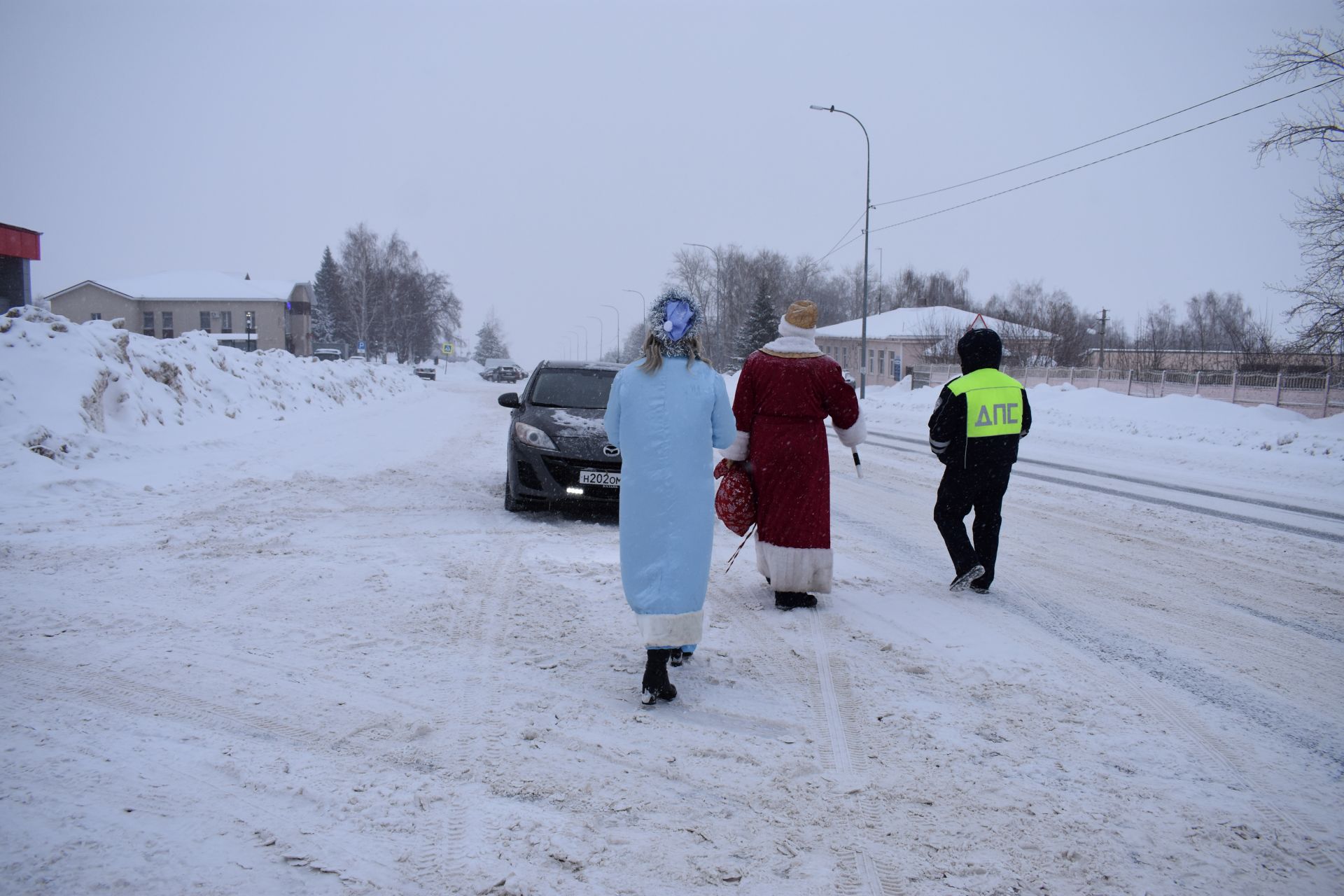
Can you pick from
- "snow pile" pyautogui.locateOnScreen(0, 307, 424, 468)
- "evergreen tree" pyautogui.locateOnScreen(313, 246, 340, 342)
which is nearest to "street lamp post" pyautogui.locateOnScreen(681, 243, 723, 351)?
"evergreen tree" pyautogui.locateOnScreen(313, 246, 340, 342)

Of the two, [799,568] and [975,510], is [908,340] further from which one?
[799,568]

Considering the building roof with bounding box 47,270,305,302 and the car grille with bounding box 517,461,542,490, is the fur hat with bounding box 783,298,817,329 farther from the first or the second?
the building roof with bounding box 47,270,305,302

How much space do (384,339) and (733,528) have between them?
3080 inches

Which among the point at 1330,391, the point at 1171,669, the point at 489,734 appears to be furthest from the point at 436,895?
the point at 1330,391

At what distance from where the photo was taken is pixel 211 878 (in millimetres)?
2342

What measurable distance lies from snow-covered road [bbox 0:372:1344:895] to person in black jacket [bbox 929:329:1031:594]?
33 cm

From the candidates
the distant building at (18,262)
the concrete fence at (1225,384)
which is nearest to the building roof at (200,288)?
the distant building at (18,262)

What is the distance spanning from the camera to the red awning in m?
33.7

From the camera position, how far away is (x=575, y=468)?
25.0 feet

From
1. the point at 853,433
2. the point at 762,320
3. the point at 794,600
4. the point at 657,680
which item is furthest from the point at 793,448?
the point at 762,320

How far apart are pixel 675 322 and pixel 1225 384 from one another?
29.4m

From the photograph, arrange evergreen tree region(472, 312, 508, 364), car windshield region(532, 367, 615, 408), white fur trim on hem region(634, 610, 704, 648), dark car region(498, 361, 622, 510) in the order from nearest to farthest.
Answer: white fur trim on hem region(634, 610, 704, 648), dark car region(498, 361, 622, 510), car windshield region(532, 367, 615, 408), evergreen tree region(472, 312, 508, 364)

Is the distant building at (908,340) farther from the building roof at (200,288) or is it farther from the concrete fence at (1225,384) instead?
the building roof at (200,288)

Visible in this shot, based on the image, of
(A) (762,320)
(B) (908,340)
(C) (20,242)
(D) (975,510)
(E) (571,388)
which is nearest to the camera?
(D) (975,510)
